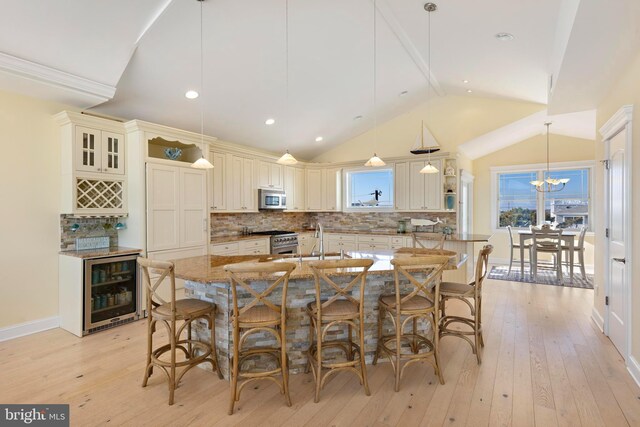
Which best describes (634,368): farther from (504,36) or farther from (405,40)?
(405,40)

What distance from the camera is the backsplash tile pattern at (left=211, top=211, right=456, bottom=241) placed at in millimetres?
6125

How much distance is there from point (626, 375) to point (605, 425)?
96cm

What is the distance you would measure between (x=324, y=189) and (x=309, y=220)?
99 centimetres

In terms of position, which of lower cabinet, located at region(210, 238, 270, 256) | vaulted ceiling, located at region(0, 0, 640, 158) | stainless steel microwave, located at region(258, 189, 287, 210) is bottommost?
lower cabinet, located at region(210, 238, 270, 256)

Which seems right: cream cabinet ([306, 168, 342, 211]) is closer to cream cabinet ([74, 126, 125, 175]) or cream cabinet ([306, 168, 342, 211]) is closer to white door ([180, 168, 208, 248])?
white door ([180, 168, 208, 248])

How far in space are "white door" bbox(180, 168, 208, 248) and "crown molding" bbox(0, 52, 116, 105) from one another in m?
1.31

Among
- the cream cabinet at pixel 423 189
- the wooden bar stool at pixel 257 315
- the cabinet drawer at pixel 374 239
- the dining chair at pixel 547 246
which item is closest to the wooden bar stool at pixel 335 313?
the wooden bar stool at pixel 257 315

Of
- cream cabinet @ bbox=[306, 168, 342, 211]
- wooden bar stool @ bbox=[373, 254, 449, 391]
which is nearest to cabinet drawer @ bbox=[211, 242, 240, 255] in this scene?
cream cabinet @ bbox=[306, 168, 342, 211]

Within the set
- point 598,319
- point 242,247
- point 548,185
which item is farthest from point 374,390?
point 548,185

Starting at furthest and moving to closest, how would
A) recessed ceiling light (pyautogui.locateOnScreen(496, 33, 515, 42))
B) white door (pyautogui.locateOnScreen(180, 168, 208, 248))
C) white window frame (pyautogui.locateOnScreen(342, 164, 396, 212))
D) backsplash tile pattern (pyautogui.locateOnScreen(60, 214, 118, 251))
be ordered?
1. white window frame (pyautogui.locateOnScreen(342, 164, 396, 212))
2. white door (pyautogui.locateOnScreen(180, 168, 208, 248))
3. backsplash tile pattern (pyautogui.locateOnScreen(60, 214, 118, 251))
4. recessed ceiling light (pyautogui.locateOnScreen(496, 33, 515, 42))

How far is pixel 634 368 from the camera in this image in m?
2.78

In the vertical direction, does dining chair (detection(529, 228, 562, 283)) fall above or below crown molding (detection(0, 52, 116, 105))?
below

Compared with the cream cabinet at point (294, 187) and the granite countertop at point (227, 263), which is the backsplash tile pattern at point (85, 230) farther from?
the cream cabinet at point (294, 187)

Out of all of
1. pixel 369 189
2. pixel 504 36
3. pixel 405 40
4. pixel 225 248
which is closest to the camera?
pixel 504 36
